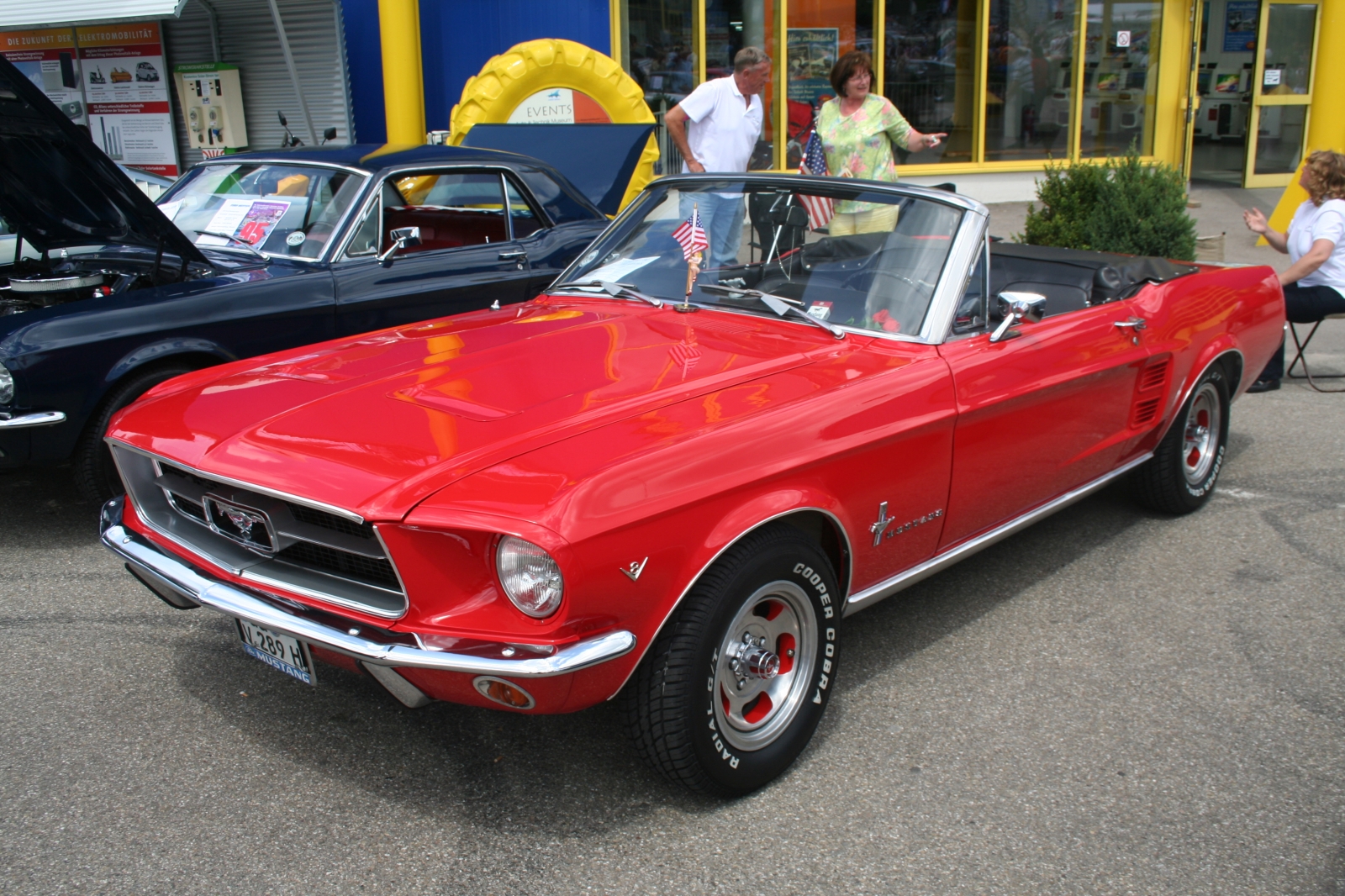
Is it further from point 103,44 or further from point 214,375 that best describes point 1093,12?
point 214,375

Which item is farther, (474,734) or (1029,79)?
(1029,79)

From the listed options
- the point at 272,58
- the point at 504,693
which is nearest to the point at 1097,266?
the point at 504,693

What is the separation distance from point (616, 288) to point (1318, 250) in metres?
4.89

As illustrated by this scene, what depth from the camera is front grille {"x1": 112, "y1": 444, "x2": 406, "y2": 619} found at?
251 cm

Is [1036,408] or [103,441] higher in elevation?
[1036,408]

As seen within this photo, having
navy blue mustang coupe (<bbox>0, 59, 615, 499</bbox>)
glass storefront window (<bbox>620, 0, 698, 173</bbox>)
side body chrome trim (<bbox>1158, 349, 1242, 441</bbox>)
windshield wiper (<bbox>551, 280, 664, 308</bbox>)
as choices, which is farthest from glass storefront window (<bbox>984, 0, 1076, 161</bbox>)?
windshield wiper (<bbox>551, 280, 664, 308</bbox>)

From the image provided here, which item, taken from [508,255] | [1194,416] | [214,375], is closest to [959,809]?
[214,375]

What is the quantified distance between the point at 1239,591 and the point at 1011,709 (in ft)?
4.58

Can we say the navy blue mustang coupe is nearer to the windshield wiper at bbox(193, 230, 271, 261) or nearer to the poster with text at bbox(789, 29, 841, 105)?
the windshield wiper at bbox(193, 230, 271, 261)

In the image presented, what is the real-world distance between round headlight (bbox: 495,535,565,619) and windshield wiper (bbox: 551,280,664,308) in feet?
5.46

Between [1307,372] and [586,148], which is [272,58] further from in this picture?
[1307,372]

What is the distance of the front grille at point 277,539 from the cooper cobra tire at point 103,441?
1.55m

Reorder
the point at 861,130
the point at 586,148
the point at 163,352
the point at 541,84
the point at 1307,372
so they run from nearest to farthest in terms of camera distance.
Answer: the point at 163,352
the point at 861,130
the point at 1307,372
the point at 586,148
the point at 541,84

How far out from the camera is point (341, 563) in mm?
2617
